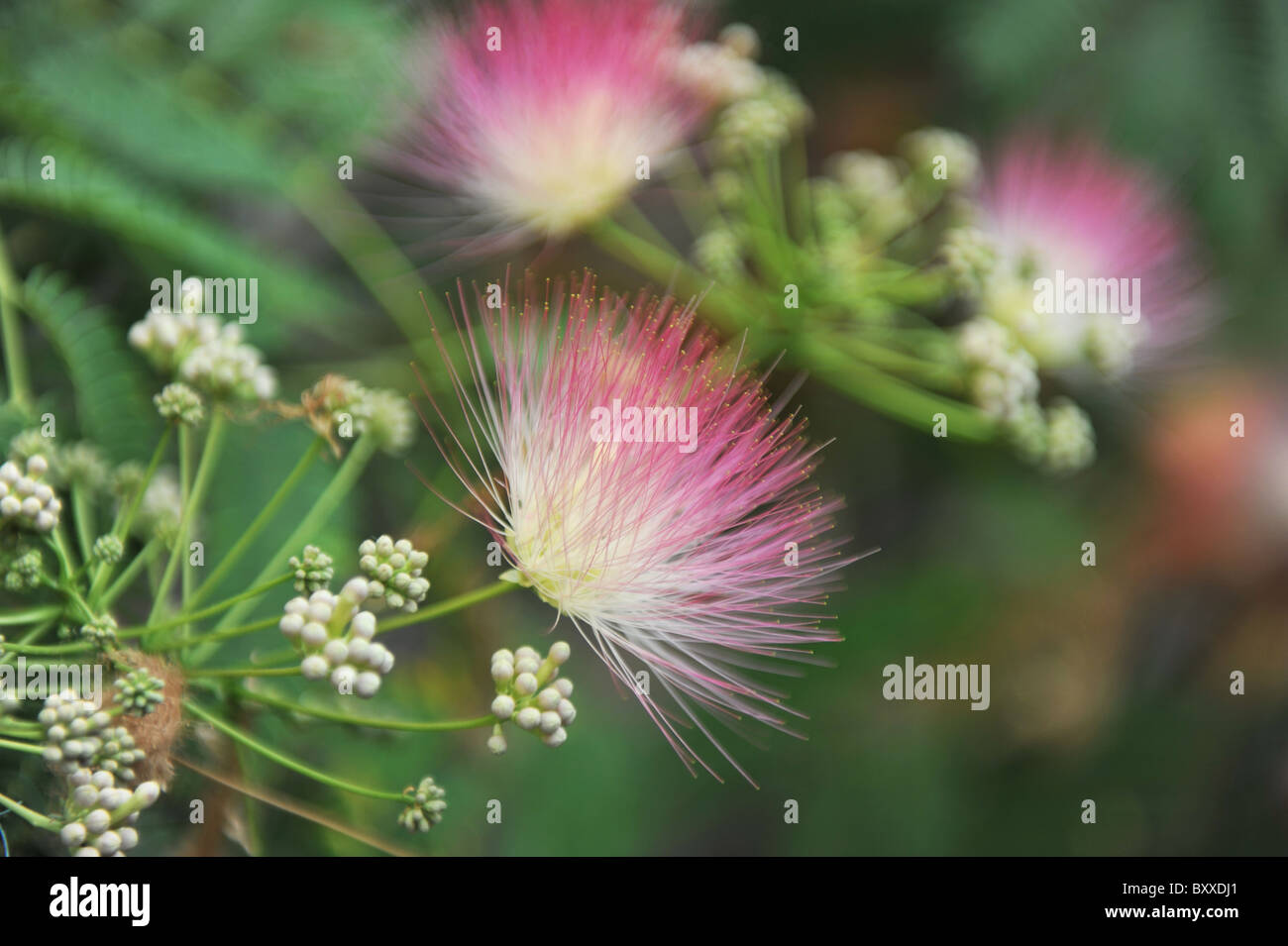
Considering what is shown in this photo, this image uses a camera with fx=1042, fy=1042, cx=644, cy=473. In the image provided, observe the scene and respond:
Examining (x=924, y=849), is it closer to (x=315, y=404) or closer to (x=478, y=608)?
(x=478, y=608)

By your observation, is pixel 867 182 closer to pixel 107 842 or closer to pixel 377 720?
pixel 377 720

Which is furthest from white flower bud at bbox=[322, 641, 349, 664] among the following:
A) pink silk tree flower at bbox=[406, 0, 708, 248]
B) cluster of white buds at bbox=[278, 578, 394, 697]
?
pink silk tree flower at bbox=[406, 0, 708, 248]

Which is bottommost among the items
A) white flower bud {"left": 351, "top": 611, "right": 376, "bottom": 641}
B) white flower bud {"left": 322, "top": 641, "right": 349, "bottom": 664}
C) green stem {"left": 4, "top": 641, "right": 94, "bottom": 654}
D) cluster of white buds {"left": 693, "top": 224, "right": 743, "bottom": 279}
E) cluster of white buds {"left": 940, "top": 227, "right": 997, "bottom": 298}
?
white flower bud {"left": 322, "top": 641, "right": 349, "bottom": 664}

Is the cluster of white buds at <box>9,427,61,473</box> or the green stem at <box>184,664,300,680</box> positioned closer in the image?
the green stem at <box>184,664,300,680</box>

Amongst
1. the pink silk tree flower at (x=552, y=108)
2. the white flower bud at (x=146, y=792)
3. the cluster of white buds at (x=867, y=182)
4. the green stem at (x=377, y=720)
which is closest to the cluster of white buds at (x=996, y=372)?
the cluster of white buds at (x=867, y=182)

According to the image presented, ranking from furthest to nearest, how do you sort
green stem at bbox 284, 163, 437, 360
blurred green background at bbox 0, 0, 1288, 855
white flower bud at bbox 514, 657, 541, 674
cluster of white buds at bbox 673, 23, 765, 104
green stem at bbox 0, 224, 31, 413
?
green stem at bbox 284, 163, 437, 360 → cluster of white buds at bbox 673, 23, 765, 104 → blurred green background at bbox 0, 0, 1288, 855 → green stem at bbox 0, 224, 31, 413 → white flower bud at bbox 514, 657, 541, 674

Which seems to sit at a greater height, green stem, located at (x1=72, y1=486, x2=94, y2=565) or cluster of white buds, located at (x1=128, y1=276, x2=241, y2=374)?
cluster of white buds, located at (x1=128, y1=276, x2=241, y2=374)

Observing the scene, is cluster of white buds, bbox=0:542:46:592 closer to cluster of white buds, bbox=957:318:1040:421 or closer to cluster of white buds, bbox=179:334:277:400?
cluster of white buds, bbox=179:334:277:400
